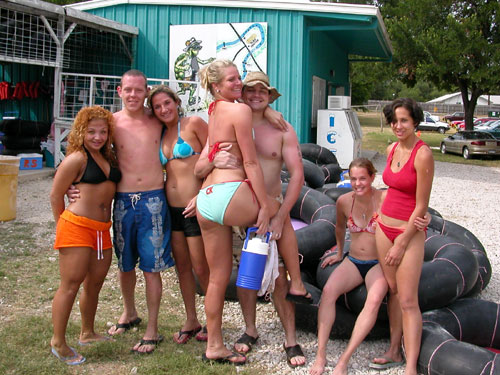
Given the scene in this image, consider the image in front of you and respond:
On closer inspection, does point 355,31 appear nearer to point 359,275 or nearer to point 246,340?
point 359,275

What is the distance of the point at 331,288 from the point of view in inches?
143

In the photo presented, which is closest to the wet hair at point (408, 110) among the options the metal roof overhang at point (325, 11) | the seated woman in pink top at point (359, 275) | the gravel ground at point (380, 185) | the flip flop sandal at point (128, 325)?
the seated woman in pink top at point (359, 275)

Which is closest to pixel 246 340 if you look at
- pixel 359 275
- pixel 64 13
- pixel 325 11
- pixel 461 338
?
pixel 359 275

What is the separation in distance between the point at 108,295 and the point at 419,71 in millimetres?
19119

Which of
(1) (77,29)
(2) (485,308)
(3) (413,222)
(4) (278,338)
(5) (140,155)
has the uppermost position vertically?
(1) (77,29)

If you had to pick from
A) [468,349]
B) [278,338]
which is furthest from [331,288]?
[468,349]

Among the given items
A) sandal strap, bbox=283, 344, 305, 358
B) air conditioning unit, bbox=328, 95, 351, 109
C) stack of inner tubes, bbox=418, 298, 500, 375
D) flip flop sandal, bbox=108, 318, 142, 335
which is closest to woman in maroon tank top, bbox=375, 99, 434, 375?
stack of inner tubes, bbox=418, 298, 500, 375

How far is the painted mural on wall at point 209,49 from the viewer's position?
12133mm

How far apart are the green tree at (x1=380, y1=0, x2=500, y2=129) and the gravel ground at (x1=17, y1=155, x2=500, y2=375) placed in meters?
5.31

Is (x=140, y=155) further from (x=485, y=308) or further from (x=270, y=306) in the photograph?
(x=485, y=308)

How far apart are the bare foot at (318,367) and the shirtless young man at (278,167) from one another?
11cm

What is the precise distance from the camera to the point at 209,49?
41.1 ft

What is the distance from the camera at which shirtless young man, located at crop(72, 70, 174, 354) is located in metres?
3.60

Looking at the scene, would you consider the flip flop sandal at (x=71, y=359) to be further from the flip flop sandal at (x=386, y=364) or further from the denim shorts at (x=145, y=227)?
the flip flop sandal at (x=386, y=364)
